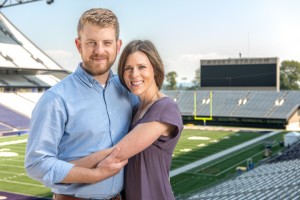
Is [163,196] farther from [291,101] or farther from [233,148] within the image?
[291,101]

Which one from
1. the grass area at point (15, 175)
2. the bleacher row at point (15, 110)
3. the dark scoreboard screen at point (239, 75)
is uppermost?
the dark scoreboard screen at point (239, 75)

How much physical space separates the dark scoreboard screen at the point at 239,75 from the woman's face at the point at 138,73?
133ft

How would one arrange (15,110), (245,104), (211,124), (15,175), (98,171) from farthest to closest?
(245,104) < (211,124) < (15,110) < (15,175) < (98,171)

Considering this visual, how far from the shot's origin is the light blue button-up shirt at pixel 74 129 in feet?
6.22

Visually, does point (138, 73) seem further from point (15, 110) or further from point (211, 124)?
point (211, 124)

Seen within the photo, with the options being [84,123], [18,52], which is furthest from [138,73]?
[18,52]

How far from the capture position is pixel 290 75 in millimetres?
70375

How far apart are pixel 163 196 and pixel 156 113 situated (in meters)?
0.49

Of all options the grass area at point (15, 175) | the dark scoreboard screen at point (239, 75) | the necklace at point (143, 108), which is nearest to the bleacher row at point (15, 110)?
the grass area at point (15, 175)

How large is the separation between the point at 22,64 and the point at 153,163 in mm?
39880

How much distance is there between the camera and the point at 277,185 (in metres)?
8.92

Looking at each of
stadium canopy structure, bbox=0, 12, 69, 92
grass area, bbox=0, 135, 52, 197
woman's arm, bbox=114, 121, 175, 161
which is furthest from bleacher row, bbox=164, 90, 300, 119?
woman's arm, bbox=114, 121, 175, 161

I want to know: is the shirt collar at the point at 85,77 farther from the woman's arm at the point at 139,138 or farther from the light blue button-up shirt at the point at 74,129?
the woman's arm at the point at 139,138

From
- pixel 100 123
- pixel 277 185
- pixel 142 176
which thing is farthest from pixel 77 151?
pixel 277 185
